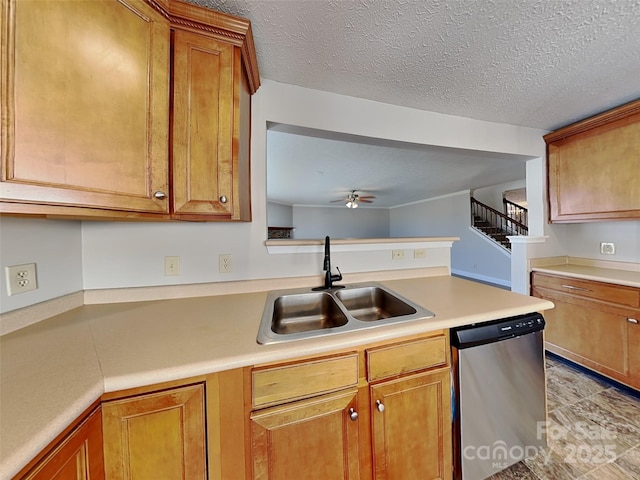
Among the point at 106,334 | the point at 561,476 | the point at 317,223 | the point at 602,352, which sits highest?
the point at 317,223

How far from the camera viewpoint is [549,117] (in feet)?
6.86

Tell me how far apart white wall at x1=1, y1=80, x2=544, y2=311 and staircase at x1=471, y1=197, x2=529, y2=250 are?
199 inches

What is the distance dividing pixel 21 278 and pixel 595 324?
3.57 m

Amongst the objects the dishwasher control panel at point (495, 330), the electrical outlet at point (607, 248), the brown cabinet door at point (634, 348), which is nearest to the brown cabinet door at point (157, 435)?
the dishwasher control panel at point (495, 330)

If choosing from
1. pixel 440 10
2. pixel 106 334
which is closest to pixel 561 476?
pixel 106 334

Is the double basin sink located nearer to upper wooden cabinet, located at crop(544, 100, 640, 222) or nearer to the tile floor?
the tile floor

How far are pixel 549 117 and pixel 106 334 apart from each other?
3377 millimetres

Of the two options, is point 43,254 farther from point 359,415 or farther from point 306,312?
point 359,415

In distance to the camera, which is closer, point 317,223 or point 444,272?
point 444,272

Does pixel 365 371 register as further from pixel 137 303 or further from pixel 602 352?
pixel 602 352

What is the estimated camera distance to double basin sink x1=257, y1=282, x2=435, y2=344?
122 cm

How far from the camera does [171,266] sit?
133 centimetres

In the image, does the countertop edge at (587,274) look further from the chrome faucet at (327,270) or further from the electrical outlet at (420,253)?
the chrome faucet at (327,270)

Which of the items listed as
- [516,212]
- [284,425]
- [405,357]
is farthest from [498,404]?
[516,212]
